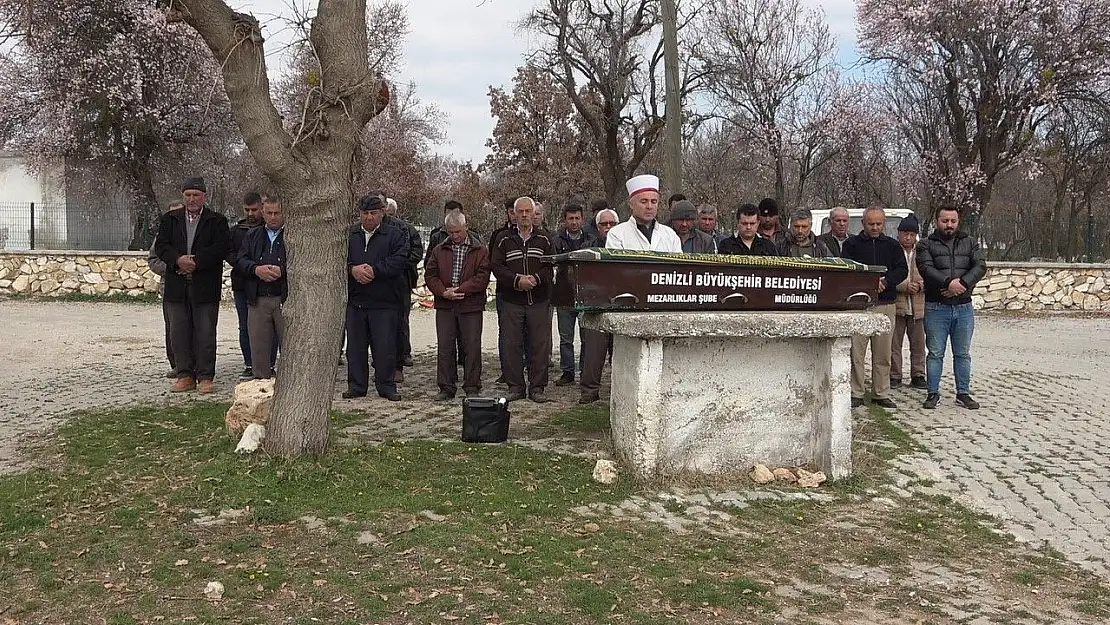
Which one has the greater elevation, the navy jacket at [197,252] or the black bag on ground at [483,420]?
the navy jacket at [197,252]

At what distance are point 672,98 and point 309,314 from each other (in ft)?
33.8

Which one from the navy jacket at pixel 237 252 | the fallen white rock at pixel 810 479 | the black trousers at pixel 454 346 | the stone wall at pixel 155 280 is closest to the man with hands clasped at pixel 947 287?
the fallen white rock at pixel 810 479

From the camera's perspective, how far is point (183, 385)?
9.52m

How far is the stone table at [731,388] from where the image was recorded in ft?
19.9

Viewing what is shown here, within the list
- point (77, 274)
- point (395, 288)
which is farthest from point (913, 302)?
point (77, 274)

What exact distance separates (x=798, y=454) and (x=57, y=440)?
5130mm

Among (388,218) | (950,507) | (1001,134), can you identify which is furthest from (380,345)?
(1001,134)

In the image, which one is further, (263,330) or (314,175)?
(263,330)

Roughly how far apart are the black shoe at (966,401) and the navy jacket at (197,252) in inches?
269

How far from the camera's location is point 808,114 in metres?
31.6

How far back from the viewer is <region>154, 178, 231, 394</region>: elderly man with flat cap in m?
9.31

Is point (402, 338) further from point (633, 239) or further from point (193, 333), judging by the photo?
point (633, 239)

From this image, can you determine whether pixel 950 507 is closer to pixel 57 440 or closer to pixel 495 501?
pixel 495 501

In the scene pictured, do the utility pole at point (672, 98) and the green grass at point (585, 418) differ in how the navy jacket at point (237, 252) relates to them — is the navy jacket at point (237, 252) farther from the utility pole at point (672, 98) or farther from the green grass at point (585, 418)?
the utility pole at point (672, 98)
